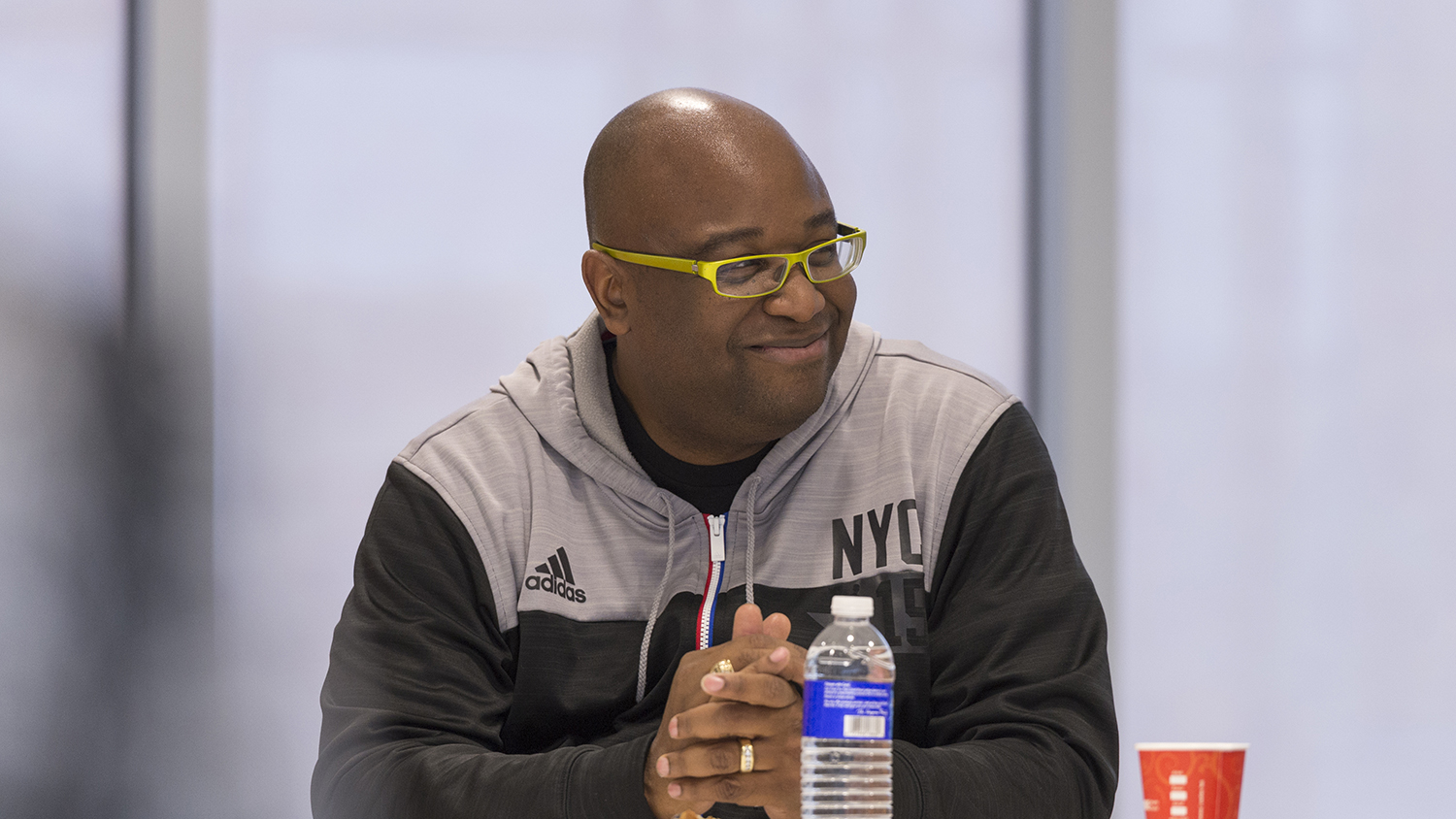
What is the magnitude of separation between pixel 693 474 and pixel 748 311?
235 millimetres

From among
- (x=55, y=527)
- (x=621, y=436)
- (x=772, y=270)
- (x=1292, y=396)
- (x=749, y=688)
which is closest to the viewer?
(x=55, y=527)

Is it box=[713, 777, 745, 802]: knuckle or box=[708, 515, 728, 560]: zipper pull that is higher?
box=[708, 515, 728, 560]: zipper pull

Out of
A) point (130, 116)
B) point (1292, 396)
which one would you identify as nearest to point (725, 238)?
point (1292, 396)

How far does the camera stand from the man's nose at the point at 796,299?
146cm

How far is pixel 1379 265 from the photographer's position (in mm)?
2297

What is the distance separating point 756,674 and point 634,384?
60cm

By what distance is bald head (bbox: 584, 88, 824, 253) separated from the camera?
4.94 feet

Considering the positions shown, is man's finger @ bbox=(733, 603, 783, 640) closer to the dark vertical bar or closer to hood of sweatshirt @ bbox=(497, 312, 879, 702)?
hood of sweatshirt @ bbox=(497, 312, 879, 702)

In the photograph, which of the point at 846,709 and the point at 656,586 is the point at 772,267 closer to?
the point at 656,586

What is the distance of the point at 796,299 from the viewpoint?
1.46 metres

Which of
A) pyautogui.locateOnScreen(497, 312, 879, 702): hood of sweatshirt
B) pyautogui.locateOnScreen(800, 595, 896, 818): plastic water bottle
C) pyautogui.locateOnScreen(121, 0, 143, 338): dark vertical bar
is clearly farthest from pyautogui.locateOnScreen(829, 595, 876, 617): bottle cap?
pyautogui.locateOnScreen(121, 0, 143, 338): dark vertical bar

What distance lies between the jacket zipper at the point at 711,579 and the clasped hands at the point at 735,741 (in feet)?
0.97

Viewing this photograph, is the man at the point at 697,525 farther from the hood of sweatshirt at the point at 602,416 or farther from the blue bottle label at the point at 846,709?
the blue bottle label at the point at 846,709

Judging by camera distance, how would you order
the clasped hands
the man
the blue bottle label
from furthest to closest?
the man, the clasped hands, the blue bottle label
